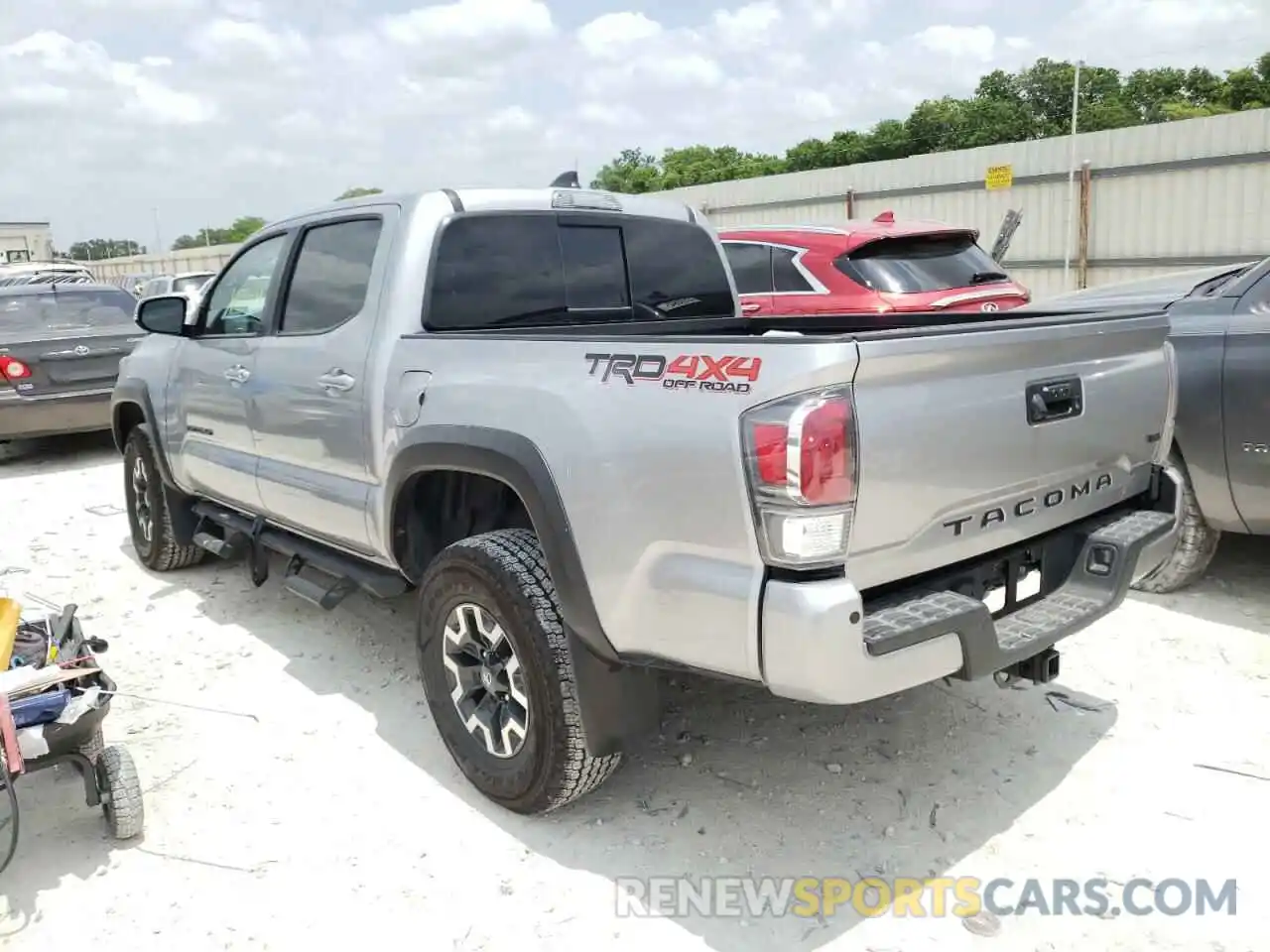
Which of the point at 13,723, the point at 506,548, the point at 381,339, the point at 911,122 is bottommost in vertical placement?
the point at 13,723

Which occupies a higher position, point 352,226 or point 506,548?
point 352,226

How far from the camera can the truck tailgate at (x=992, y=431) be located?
93.8 inches

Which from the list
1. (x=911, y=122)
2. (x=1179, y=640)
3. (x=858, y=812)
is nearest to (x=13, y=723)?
(x=858, y=812)

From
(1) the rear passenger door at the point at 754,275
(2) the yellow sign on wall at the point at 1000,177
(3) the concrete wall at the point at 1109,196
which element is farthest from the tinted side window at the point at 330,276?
(2) the yellow sign on wall at the point at 1000,177

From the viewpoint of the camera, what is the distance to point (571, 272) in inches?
154

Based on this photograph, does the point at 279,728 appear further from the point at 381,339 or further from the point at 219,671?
the point at 381,339

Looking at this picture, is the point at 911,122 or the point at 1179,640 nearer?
the point at 1179,640

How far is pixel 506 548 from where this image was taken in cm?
305

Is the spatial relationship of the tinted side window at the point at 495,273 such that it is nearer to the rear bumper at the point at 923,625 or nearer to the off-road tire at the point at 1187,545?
the rear bumper at the point at 923,625

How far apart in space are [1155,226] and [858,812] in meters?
11.2

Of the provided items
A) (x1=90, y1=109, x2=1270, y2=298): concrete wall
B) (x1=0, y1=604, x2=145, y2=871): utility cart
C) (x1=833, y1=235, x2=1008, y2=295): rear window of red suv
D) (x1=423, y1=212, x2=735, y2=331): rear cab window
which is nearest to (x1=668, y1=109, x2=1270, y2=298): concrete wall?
(x1=90, y1=109, x2=1270, y2=298): concrete wall

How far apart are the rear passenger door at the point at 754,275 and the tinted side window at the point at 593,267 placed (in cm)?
369

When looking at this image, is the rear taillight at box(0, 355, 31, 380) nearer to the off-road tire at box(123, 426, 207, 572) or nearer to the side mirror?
the off-road tire at box(123, 426, 207, 572)

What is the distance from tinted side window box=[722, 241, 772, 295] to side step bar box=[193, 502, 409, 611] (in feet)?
14.0
